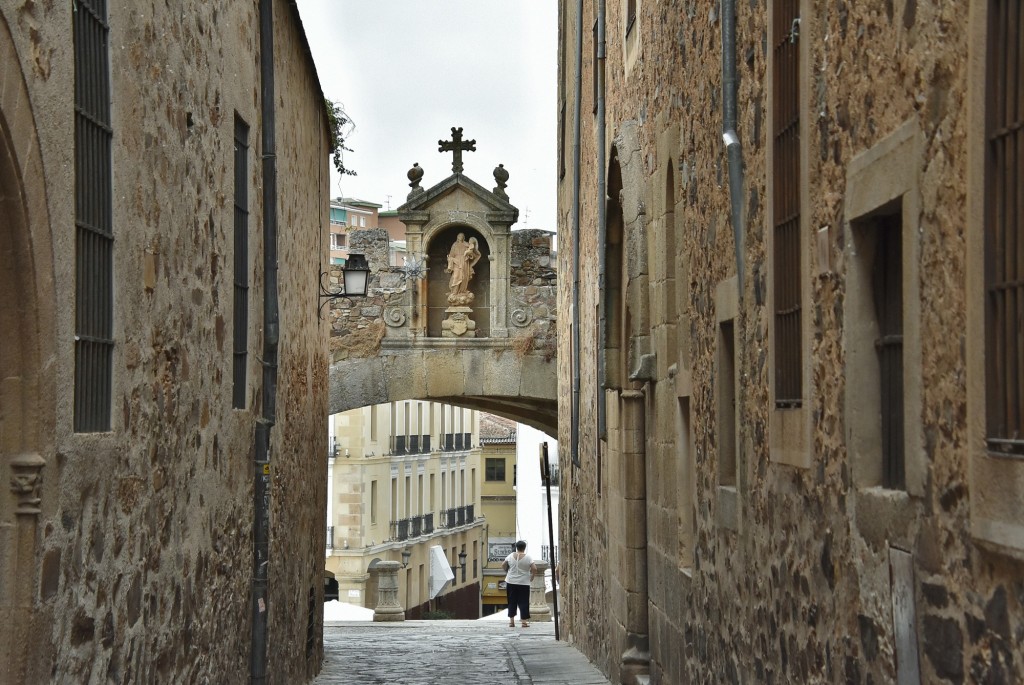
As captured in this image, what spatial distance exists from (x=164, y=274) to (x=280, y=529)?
15.4ft

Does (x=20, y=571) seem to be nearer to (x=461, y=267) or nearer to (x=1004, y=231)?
(x=1004, y=231)

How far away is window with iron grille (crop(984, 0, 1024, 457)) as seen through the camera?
3461 mm

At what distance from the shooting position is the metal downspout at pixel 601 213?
13.1m

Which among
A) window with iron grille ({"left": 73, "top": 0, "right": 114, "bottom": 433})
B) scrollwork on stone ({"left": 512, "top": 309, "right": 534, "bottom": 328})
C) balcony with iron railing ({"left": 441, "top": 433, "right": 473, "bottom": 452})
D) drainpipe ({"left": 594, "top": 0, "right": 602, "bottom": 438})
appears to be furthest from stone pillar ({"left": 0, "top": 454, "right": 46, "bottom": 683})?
balcony with iron railing ({"left": 441, "top": 433, "right": 473, "bottom": 452})

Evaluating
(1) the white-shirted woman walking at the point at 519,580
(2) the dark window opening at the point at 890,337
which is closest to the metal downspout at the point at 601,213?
(1) the white-shirted woman walking at the point at 519,580

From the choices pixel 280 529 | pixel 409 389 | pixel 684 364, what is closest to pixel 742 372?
pixel 684 364

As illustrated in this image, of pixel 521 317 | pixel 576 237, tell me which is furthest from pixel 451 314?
pixel 576 237

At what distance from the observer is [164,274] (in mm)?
6875

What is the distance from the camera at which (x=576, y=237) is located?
1622 cm

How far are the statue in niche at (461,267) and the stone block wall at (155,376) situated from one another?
9684 millimetres

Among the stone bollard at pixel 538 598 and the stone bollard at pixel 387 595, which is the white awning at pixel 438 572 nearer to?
the stone bollard at pixel 538 598

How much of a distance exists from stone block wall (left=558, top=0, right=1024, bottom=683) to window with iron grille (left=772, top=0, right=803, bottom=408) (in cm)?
18

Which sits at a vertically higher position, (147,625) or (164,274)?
(164,274)

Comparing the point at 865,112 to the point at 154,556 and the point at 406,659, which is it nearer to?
the point at 154,556
